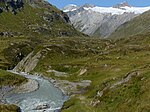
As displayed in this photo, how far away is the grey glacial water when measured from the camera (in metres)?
86.6

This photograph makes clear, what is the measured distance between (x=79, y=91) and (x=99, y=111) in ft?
135

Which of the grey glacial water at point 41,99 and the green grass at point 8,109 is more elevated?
the green grass at point 8,109

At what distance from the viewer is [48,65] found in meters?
174

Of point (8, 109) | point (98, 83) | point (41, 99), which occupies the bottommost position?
point (98, 83)

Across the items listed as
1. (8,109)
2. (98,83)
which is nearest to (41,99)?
(98,83)

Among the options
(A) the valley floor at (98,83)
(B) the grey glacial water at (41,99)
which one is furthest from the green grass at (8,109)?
(A) the valley floor at (98,83)

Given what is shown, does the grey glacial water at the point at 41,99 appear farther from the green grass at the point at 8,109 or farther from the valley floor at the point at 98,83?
the green grass at the point at 8,109

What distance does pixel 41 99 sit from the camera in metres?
102

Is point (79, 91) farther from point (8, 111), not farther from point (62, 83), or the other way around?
point (8, 111)

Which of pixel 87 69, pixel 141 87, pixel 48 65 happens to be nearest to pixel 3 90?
pixel 87 69

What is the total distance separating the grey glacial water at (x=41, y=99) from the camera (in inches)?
3408

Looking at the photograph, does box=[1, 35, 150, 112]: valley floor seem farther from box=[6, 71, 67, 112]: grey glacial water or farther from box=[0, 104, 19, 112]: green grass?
box=[0, 104, 19, 112]: green grass

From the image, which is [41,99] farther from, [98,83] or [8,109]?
[8,109]

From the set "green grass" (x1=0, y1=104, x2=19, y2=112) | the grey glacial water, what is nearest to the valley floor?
the grey glacial water
